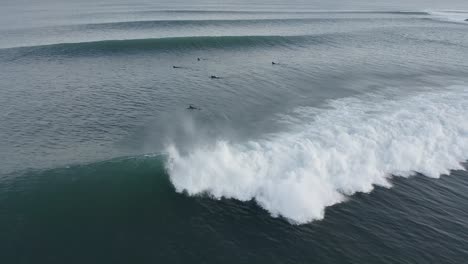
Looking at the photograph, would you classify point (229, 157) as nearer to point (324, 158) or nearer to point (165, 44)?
point (324, 158)

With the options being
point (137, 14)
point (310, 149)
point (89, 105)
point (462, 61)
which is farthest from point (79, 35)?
point (462, 61)

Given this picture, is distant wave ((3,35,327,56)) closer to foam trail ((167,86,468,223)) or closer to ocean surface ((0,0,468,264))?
ocean surface ((0,0,468,264))

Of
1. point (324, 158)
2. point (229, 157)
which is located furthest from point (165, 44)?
point (324, 158)

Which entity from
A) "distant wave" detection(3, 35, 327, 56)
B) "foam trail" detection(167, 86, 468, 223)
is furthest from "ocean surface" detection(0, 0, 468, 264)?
"distant wave" detection(3, 35, 327, 56)

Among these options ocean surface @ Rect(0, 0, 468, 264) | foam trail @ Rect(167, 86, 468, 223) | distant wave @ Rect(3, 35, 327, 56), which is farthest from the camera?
distant wave @ Rect(3, 35, 327, 56)

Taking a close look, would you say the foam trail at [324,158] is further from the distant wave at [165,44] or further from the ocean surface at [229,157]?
the distant wave at [165,44]

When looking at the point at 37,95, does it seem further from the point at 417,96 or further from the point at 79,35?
the point at 417,96
